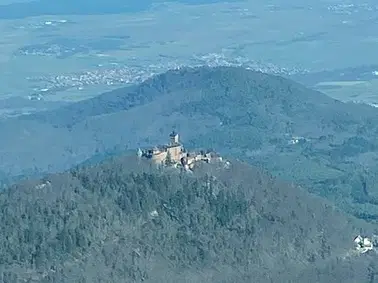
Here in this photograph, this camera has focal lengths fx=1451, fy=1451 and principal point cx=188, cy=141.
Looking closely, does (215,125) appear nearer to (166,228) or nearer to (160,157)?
(160,157)

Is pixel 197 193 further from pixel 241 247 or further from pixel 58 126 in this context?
pixel 58 126

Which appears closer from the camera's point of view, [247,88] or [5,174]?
[5,174]

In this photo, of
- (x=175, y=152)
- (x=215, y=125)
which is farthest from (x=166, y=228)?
(x=215, y=125)

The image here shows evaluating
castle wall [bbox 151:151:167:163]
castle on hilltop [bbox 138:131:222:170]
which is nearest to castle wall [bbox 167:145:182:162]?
castle on hilltop [bbox 138:131:222:170]

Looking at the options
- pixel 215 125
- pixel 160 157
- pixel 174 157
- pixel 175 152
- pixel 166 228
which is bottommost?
pixel 215 125

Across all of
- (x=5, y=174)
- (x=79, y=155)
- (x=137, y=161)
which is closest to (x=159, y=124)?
(x=79, y=155)
